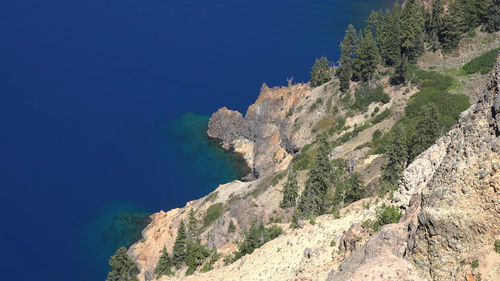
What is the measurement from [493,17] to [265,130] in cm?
5147

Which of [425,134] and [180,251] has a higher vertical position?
[180,251]

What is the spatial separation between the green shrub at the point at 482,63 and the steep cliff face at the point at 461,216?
58.3m

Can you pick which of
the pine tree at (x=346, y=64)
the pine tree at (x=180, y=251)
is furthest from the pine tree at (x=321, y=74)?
the pine tree at (x=180, y=251)

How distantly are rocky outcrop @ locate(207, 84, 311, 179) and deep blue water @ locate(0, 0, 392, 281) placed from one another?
514 cm

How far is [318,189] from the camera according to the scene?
60.8 m

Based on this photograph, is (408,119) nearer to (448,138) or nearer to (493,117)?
(448,138)

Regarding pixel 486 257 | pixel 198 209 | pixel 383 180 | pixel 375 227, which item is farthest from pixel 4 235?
pixel 486 257

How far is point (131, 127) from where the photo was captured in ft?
423

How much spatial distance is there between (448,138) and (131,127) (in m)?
108

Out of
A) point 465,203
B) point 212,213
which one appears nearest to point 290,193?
point 212,213

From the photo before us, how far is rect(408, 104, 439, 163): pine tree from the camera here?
53.0 meters

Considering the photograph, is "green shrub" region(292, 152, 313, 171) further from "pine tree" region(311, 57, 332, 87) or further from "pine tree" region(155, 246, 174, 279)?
"pine tree" region(311, 57, 332, 87)

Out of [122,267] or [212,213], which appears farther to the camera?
[212,213]

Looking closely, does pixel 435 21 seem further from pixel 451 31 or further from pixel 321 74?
pixel 321 74
